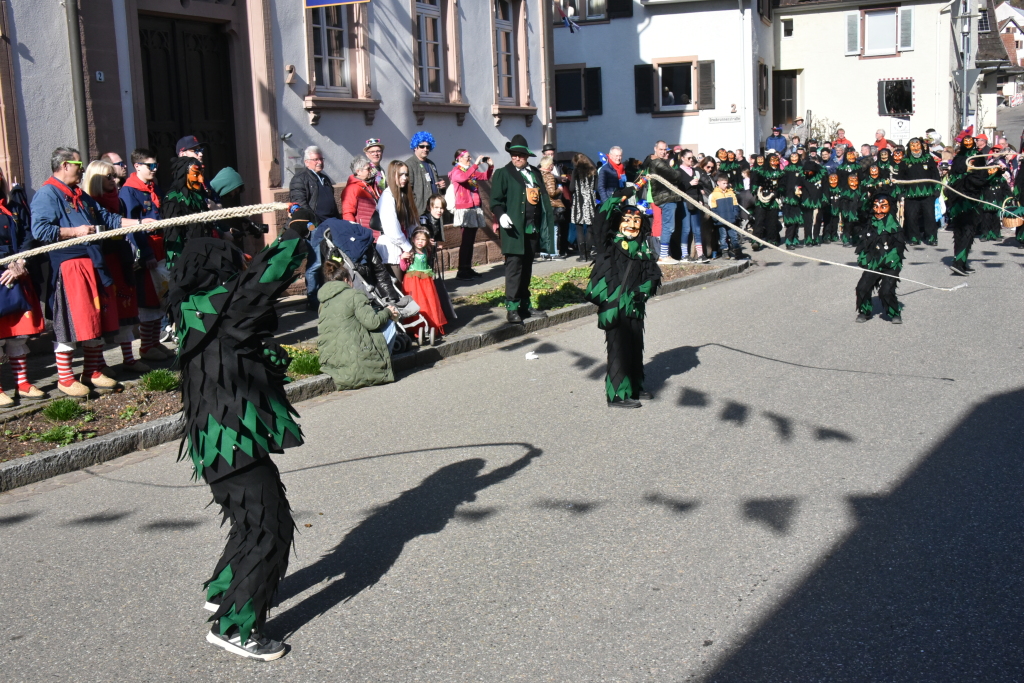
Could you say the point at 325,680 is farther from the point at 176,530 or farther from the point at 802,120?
the point at 802,120

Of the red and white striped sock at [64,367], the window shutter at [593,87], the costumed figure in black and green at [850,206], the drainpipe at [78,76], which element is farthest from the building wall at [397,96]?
the window shutter at [593,87]

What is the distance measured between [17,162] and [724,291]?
9.18 metres

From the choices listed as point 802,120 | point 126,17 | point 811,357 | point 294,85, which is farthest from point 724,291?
point 802,120

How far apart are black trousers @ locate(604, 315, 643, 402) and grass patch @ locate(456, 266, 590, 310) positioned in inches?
171

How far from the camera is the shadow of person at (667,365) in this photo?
30.1 feet

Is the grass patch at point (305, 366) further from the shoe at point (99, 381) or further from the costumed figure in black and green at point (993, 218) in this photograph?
the costumed figure in black and green at point (993, 218)

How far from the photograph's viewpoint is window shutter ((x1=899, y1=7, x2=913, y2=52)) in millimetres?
39562

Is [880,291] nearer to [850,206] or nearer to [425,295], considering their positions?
[425,295]

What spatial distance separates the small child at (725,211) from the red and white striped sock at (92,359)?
39.4 feet

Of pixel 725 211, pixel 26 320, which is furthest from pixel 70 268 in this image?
pixel 725 211

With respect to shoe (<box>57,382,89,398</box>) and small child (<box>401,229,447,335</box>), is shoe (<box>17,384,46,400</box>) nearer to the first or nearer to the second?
shoe (<box>57,382,89,398</box>)

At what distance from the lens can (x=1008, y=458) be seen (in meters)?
6.62

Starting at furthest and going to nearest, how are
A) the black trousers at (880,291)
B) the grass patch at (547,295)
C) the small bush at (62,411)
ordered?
the grass patch at (547,295), the black trousers at (880,291), the small bush at (62,411)

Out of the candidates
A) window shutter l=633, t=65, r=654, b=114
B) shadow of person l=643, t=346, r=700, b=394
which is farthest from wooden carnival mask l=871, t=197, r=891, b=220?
window shutter l=633, t=65, r=654, b=114
